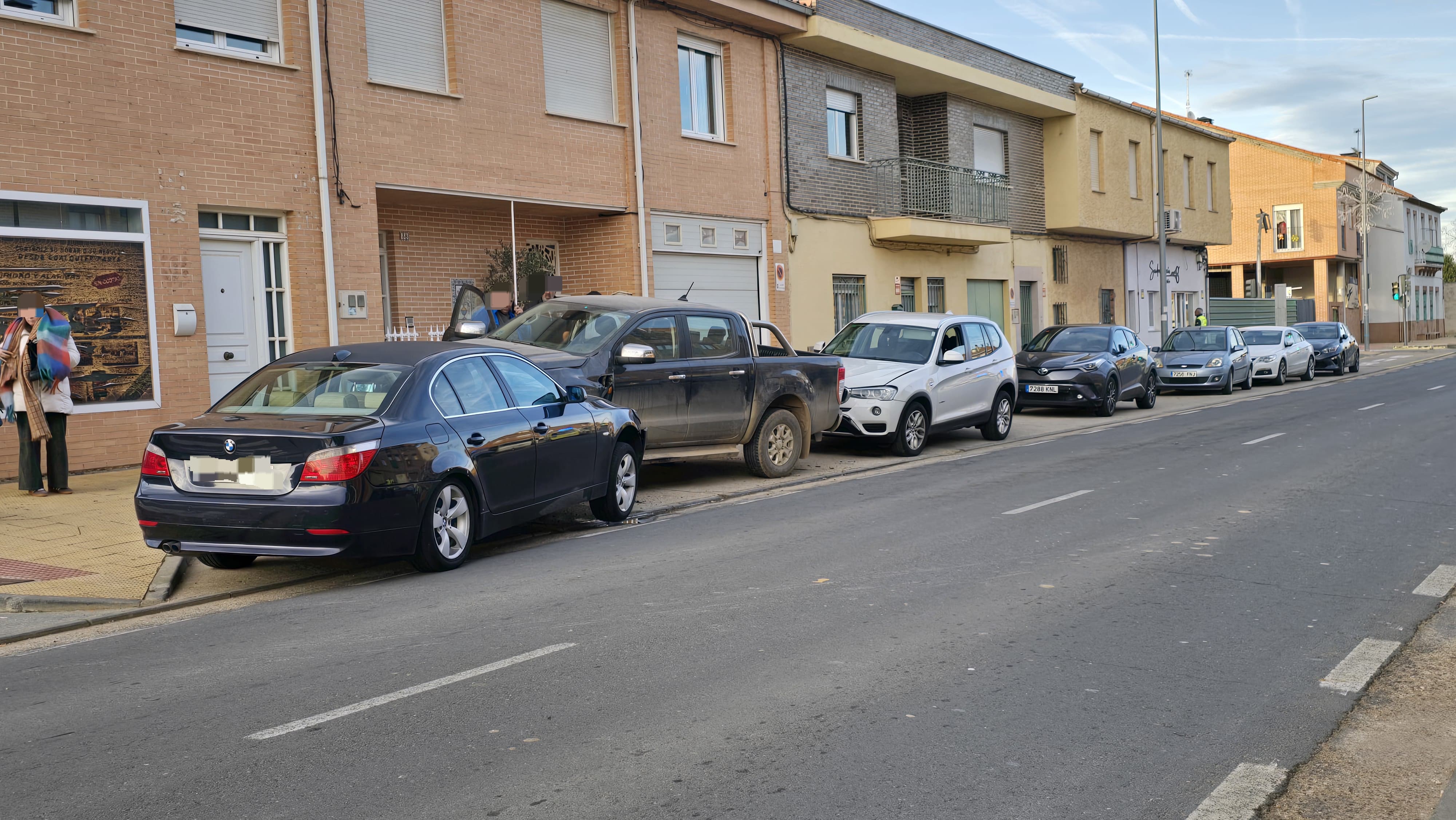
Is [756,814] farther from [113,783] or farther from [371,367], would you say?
[371,367]

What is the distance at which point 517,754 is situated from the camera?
4.49 m

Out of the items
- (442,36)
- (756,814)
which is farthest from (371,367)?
(442,36)

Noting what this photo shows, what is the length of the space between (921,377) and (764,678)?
10.3m

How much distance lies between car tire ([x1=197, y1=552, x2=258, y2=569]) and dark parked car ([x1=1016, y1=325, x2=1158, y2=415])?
14872mm

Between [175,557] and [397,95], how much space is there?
869 centimetres

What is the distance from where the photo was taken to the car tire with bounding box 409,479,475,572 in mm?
7816

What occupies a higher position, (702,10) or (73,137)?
(702,10)

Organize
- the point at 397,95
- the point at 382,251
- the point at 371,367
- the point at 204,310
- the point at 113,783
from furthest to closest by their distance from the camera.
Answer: the point at 382,251
the point at 397,95
the point at 204,310
the point at 371,367
the point at 113,783

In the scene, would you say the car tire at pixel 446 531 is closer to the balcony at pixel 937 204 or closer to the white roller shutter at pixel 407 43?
the white roller shutter at pixel 407 43

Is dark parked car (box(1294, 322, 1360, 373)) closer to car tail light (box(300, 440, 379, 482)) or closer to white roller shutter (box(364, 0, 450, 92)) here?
white roller shutter (box(364, 0, 450, 92))

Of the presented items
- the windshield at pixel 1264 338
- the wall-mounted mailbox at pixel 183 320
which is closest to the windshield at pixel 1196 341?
the windshield at pixel 1264 338

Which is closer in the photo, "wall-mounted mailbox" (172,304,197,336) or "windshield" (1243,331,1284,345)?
"wall-mounted mailbox" (172,304,197,336)

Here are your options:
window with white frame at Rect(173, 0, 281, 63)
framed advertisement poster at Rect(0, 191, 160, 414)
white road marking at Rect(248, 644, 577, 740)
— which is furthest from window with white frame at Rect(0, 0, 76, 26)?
white road marking at Rect(248, 644, 577, 740)

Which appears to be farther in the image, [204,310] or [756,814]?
[204,310]
